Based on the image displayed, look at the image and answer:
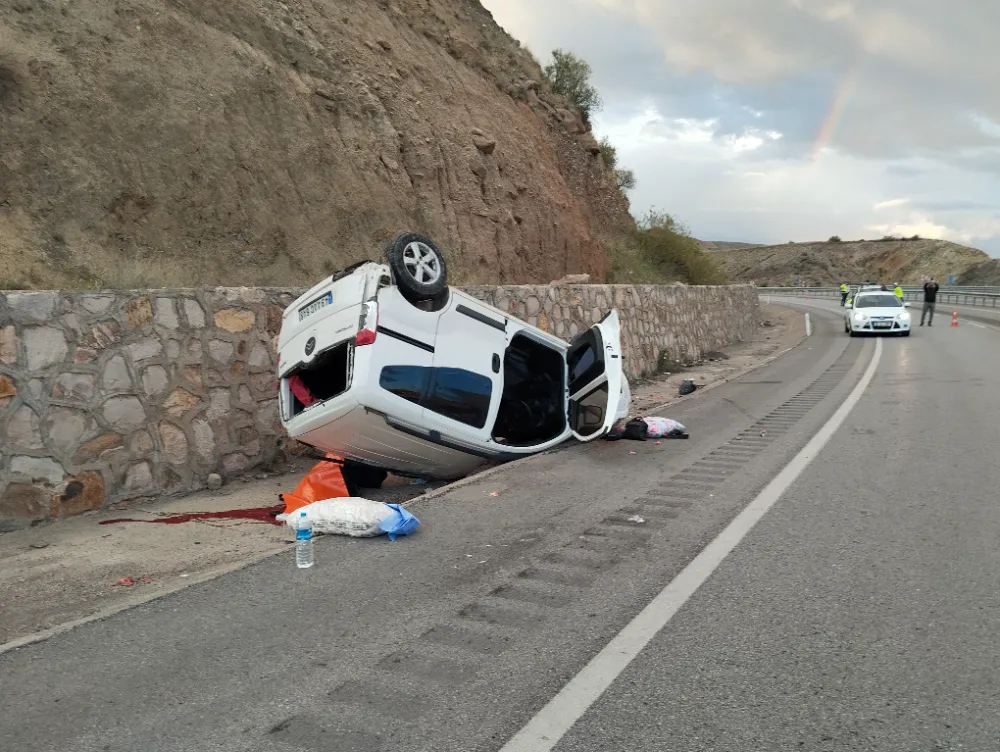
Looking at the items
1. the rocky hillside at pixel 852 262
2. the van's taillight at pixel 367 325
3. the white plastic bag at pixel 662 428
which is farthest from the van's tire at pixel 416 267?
the rocky hillside at pixel 852 262

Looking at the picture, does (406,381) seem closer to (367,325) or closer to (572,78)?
(367,325)

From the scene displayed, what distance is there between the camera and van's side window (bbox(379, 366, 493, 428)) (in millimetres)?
6250

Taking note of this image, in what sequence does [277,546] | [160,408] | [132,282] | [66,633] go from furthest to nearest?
[132,282] → [160,408] → [277,546] → [66,633]

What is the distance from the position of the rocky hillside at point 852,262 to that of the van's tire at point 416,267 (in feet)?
308

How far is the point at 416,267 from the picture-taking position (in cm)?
659

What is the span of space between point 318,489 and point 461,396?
1.45 meters

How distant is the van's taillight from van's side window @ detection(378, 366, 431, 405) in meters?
0.27

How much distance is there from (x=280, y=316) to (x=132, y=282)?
13.3 feet

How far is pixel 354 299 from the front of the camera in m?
6.14

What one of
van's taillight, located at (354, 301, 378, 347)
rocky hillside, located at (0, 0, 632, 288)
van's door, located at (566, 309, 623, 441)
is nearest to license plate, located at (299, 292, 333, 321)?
van's taillight, located at (354, 301, 378, 347)

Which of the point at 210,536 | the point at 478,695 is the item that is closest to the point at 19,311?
the point at 210,536

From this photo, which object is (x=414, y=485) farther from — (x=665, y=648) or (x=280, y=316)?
(x=665, y=648)

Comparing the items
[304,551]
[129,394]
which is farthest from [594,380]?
[129,394]

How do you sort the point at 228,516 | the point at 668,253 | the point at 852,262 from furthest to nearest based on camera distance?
the point at 852,262 < the point at 668,253 < the point at 228,516
